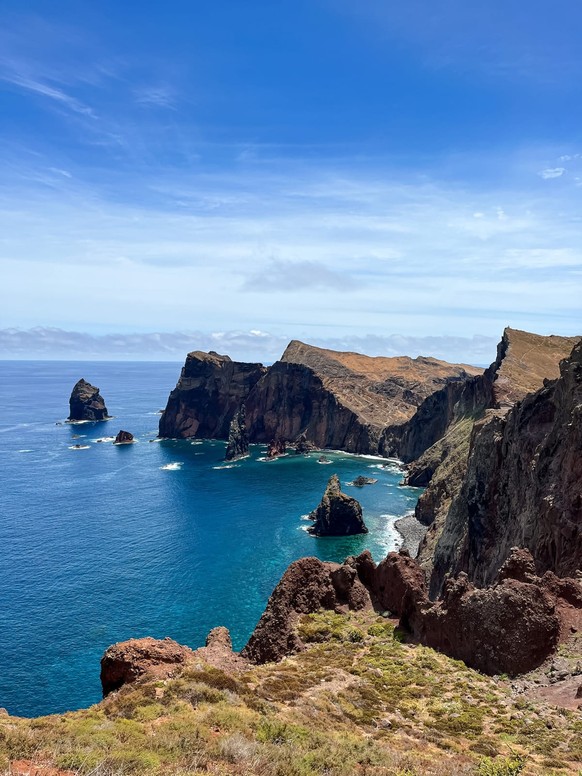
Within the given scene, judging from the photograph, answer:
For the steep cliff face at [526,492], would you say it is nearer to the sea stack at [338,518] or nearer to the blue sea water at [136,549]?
the blue sea water at [136,549]

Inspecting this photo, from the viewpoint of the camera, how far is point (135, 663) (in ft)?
88.9

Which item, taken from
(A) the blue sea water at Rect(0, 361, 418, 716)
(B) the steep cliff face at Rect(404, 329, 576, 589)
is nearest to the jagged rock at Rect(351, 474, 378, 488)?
(A) the blue sea water at Rect(0, 361, 418, 716)

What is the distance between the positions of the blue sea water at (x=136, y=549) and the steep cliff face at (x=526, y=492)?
103 ft

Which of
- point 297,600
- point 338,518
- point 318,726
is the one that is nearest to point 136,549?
point 338,518

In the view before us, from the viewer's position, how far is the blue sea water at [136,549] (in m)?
70.2

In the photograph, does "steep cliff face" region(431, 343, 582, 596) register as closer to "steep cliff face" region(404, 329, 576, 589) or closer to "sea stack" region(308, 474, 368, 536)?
"steep cliff face" region(404, 329, 576, 589)

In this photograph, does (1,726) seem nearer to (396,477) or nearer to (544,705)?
(544,705)

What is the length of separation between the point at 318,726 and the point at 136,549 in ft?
300

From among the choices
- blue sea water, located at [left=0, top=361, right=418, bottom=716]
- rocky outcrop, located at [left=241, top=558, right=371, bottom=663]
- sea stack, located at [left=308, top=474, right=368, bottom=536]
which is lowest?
blue sea water, located at [left=0, top=361, right=418, bottom=716]

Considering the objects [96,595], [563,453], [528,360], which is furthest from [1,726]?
[528,360]

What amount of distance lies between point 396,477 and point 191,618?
112 meters

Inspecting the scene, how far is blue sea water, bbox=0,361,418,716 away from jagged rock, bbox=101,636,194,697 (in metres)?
38.6

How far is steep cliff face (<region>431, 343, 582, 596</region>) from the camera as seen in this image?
4834 centimetres

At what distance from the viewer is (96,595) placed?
85.4 metres
